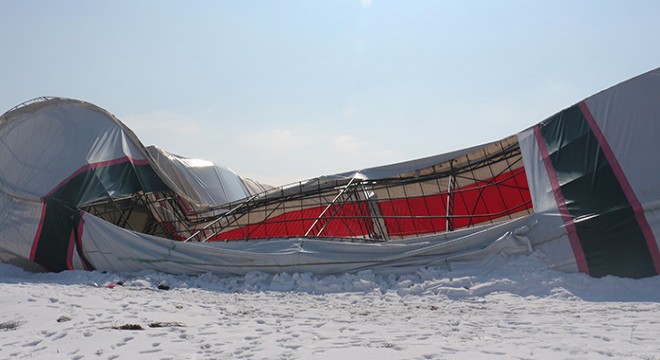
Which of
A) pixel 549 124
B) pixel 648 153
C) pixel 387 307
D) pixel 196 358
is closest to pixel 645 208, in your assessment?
pixel 648 153

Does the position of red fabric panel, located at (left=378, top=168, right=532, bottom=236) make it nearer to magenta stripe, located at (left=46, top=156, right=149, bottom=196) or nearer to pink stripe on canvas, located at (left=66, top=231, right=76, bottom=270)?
magenta stripe, located at (left=46, top=156, right=149, bottom=196)

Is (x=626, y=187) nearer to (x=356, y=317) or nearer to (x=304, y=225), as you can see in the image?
(x=356, y=317)

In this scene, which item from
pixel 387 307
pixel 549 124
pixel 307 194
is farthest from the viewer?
pixel 307 194

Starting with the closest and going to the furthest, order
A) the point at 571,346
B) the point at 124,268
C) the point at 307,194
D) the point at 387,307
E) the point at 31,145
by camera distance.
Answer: the point at 571,346
the point at 387,307
the point at 124,268
the point at 31,145
the point at 307,194

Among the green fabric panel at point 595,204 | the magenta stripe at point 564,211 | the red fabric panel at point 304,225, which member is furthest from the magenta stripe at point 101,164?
the green fabric panel at point 595,204

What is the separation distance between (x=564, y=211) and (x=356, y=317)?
14.2 ft

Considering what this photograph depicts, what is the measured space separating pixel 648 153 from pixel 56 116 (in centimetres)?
1477

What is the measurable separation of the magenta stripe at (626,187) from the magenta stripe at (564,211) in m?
A: 0.92

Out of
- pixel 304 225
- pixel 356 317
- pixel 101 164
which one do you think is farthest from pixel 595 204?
pixel 101 164

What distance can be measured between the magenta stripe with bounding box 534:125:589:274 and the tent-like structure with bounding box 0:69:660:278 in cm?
2

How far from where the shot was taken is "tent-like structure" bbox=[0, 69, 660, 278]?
875 cm

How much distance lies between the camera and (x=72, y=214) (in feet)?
43.9

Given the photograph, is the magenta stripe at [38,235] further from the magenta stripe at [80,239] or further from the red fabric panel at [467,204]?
the red fabric panel at [467,204]

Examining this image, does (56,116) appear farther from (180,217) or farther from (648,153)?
(648,153)
